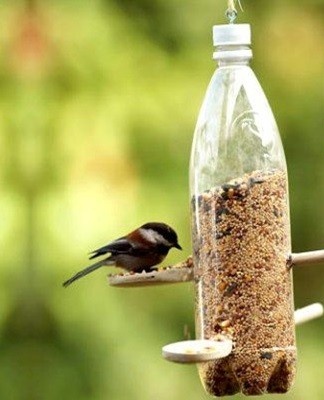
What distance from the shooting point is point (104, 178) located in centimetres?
592

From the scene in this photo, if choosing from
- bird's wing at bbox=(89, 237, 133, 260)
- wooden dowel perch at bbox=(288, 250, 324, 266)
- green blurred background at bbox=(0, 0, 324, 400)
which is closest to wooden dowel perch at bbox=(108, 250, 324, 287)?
wooden dowel perch at bbox=(288, 250, 324, 266)

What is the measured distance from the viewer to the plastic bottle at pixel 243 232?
12.3ft

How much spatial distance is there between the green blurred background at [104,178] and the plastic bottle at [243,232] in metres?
1.95

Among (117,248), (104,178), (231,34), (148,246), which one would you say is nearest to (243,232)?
(148,246)

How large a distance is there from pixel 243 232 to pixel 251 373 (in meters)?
0.34

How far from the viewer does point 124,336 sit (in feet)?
19.3

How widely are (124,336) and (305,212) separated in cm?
84

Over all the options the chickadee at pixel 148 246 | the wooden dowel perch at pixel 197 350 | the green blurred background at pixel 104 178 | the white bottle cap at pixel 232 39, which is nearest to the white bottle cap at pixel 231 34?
the white bottle cap at pixel 232 39

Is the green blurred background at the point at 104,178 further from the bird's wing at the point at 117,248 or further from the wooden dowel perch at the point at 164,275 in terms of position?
the wooden dowel perch at the point at 164,275

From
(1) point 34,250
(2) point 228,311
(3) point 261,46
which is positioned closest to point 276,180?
(2) point 228,311

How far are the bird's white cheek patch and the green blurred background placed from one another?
1.80m

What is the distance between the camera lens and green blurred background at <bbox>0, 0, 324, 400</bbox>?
582 centimetres

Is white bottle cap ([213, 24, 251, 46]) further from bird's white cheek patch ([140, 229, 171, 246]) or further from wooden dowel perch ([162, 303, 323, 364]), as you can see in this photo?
wooden dowel perch ([162, 303, 323, 364])

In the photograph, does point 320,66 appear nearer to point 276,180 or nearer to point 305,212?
point 305,212
